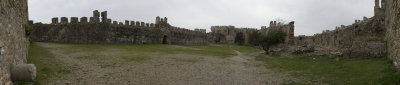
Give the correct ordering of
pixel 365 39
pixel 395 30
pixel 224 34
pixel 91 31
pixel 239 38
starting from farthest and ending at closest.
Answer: pixel 224 34
pixel 239 38
pixel 91 31
pixel 365 39
pixel 395 30

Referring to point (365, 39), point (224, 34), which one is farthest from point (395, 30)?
point (224, 34)

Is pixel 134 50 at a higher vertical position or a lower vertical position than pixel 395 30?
lower

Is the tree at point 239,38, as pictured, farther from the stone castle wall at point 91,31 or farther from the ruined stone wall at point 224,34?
the stone castle wall at point 91,31

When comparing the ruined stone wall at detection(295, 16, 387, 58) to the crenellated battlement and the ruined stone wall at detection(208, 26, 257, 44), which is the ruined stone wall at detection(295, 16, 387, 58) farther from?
the ruined stone wall at detection(208, 26, 257, 44)

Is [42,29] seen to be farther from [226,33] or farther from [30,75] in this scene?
A: [226,33]

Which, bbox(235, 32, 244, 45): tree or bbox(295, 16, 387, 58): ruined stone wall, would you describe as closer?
bbox(295, 16, 387, 58): ruined stone wall

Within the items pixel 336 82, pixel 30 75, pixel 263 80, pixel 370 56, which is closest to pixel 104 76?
pixel 30 75

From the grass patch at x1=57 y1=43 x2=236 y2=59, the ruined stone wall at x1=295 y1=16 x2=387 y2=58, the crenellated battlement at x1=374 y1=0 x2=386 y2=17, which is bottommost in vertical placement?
the grass patch at x1=57 y1=43 x2=236 y2=59

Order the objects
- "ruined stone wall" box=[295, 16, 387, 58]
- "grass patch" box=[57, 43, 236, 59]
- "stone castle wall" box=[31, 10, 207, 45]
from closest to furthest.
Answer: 1. "ruined stone wall" box=[295, 16, 387, 58]
2. "grass patch" box=[57, 43, 236, 59]
3. "stone castle wall" box=[31, 10, 207, 45]

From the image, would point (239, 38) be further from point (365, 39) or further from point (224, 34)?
point (365, 39)

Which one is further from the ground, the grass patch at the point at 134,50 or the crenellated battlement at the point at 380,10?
the crenellated battlement at the point at 380,10

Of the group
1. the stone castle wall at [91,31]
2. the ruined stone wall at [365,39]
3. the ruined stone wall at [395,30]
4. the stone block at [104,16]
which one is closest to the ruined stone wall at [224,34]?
the stone castle wall at [91,31]

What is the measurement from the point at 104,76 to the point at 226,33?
59.4m

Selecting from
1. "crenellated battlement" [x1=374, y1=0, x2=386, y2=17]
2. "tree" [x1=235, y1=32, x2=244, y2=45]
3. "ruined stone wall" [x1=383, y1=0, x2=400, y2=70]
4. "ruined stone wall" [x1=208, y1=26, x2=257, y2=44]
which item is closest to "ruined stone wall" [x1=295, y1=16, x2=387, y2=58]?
"crenellated battlement" [x1=374, y1=0, x2=386, y2=17]
